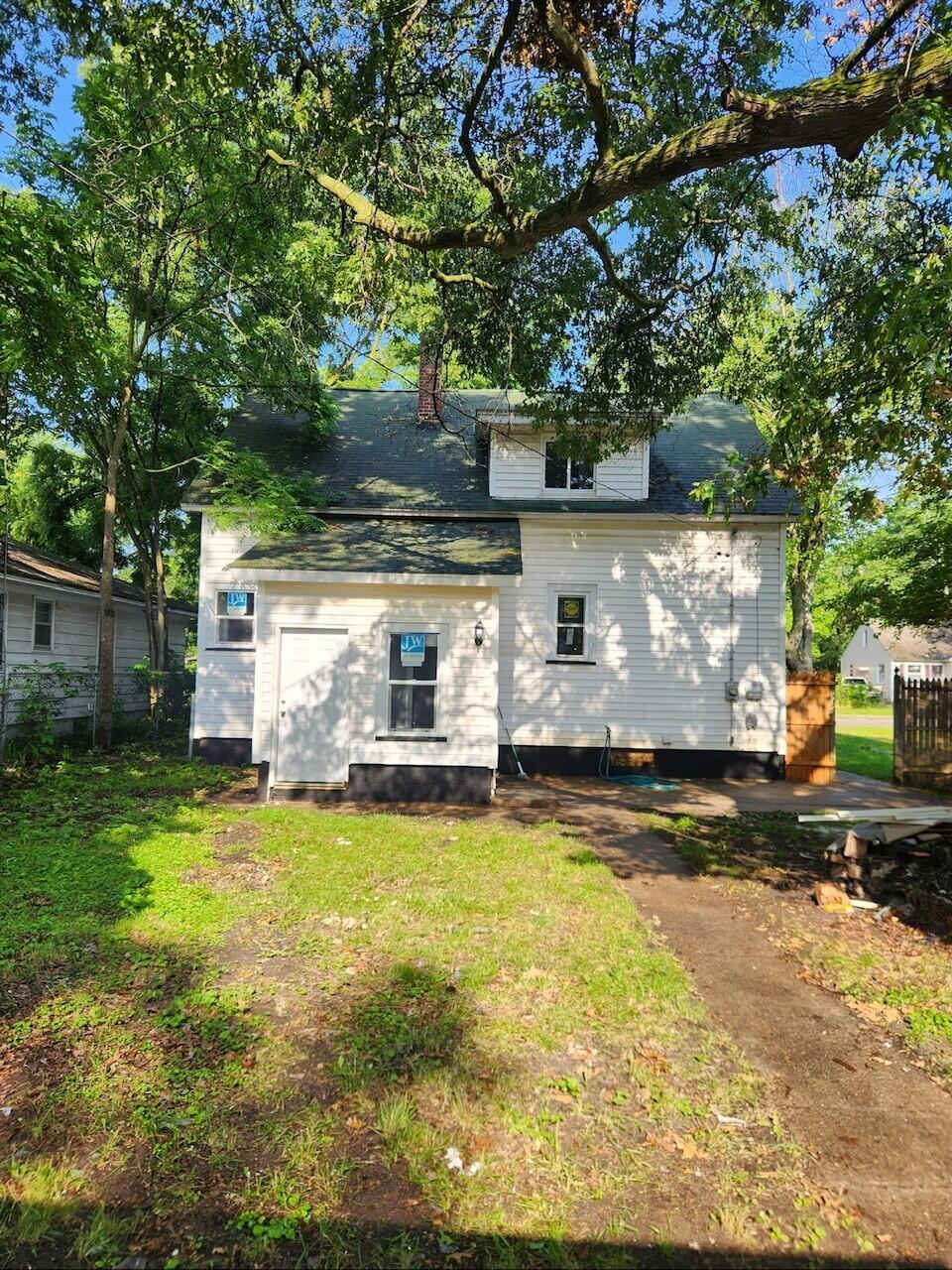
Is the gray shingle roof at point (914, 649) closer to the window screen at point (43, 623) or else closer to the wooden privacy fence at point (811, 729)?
the wooden privacy fence at point (811, 729)

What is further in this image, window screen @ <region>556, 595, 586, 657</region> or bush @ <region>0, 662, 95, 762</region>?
window screen @ <region>556, 595, 586, 657</region>

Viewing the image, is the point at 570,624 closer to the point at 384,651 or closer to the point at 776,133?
the point at 384,651

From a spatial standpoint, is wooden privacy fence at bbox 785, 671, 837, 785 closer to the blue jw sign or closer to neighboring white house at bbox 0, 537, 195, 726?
the blue jw sign

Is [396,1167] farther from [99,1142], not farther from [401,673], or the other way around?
[401,673]

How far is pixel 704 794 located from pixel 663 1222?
8.79m

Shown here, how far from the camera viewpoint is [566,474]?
42.6 feet

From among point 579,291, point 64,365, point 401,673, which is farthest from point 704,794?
point 64,365

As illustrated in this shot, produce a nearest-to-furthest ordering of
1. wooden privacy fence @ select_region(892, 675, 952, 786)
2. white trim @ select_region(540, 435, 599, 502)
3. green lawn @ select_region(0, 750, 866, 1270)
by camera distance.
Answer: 1. green lawn @ select_region(0, 750, 866, 1270)
2. wooden privacy fence @ select_region(892, 675, 952, 786)
3. white trim @ select_region(540, 435, 599, 502)

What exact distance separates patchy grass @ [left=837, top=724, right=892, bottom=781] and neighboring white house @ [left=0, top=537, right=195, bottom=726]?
52.9 feet

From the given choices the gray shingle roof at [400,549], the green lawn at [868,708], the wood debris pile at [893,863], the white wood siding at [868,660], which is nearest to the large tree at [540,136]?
the gray shingle roof at [400,549]

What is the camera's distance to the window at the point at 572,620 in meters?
12.6

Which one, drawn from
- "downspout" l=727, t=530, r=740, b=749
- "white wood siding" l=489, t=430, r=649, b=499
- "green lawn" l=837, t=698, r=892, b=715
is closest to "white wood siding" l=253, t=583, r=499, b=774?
"white wood siding" l=489, t=430, r=649, b=499

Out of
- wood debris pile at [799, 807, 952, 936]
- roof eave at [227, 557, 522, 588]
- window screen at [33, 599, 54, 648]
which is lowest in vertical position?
wood debris pile at [799, 807, 952, 936]

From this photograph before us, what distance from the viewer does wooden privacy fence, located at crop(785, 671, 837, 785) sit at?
40.0ft
